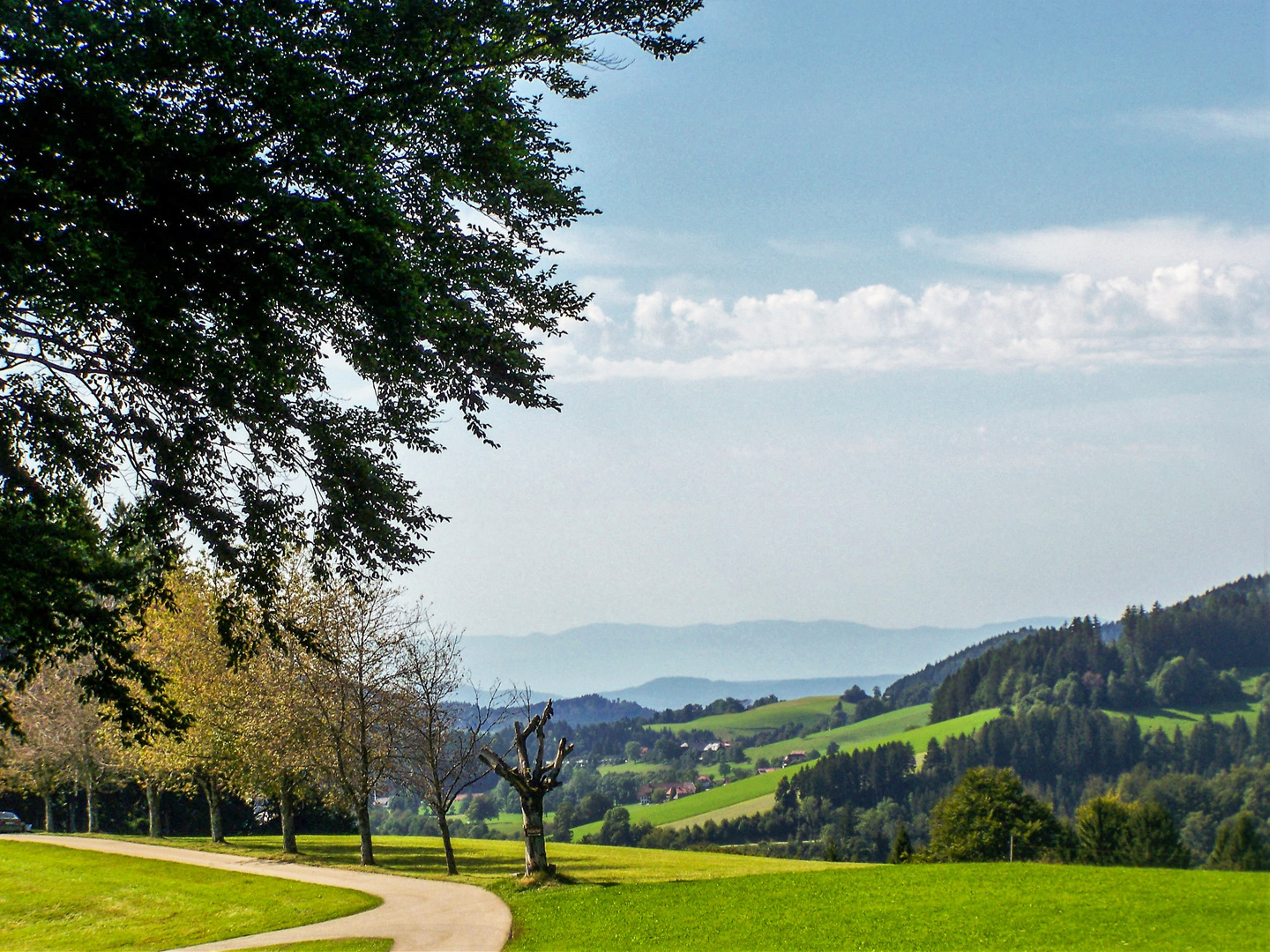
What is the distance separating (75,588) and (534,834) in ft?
54.5

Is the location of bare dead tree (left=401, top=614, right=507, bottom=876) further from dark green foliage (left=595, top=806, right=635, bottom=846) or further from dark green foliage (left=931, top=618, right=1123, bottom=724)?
dark green foliage (left=931, top=618, right=1123, bottom=724)

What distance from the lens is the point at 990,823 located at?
170 ft

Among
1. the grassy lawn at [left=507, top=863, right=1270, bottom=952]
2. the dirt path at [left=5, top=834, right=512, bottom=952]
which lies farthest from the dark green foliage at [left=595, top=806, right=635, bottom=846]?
the grassy lawn at [left=507, top=863, right=1270, bottom=952]

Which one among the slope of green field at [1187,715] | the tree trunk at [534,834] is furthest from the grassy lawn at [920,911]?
the slope of green field at [1187,715]

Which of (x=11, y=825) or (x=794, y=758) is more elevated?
(x=11, y=825)

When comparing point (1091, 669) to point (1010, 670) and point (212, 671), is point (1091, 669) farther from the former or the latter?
point (212, 671)

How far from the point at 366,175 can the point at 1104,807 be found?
6133cm

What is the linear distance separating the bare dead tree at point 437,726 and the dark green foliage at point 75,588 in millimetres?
16363

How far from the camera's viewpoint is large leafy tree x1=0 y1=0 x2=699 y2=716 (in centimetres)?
966

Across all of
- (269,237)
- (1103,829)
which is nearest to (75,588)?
(269,237)

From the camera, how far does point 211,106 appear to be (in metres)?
10.4

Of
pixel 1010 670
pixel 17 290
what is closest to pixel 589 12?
pixel 17 290

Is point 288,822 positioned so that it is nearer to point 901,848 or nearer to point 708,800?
point 901,848

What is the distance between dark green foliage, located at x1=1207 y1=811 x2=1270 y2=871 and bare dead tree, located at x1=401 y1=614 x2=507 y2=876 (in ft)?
164
